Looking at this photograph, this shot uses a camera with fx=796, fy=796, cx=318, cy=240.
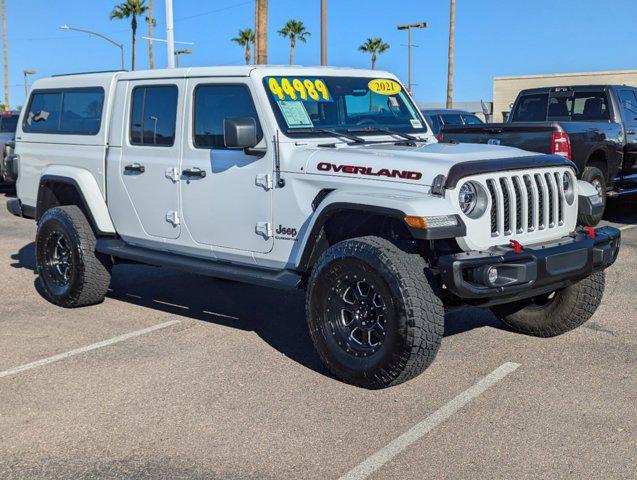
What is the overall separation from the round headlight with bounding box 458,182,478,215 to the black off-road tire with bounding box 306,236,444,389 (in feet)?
1.28

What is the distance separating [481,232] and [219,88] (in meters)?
2.23

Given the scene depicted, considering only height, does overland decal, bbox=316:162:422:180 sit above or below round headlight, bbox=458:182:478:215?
above

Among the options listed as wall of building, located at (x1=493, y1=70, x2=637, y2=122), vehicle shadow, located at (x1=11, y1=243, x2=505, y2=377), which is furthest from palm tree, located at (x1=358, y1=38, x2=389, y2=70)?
vehicle shadow, located at (x1=11, y1=243, x2=505, y2=377)

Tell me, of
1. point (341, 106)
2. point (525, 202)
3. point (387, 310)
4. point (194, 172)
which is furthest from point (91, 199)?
point (525, 202)

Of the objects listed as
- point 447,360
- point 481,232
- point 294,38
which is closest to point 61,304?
point 447,360

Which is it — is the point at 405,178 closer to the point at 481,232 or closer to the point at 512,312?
the point at 481,232

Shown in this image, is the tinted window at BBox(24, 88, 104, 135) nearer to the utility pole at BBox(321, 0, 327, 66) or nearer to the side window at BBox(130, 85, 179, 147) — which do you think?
the side window at BBox(130, 85, 179, 147)

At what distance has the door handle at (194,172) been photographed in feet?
18.6

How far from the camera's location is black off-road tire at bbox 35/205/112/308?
657 centimetres

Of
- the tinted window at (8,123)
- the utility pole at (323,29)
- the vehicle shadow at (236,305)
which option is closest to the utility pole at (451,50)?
A: the utility pole at (323,29)

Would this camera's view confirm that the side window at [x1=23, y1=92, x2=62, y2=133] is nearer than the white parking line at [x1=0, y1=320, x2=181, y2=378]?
No

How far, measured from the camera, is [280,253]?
530 cm

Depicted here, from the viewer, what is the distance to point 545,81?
49625mm

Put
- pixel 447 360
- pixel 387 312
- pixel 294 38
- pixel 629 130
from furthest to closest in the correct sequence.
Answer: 1. pixel 294 38
2. pixel 629 130
3. pixel 447 360
4. pixel 387 312
